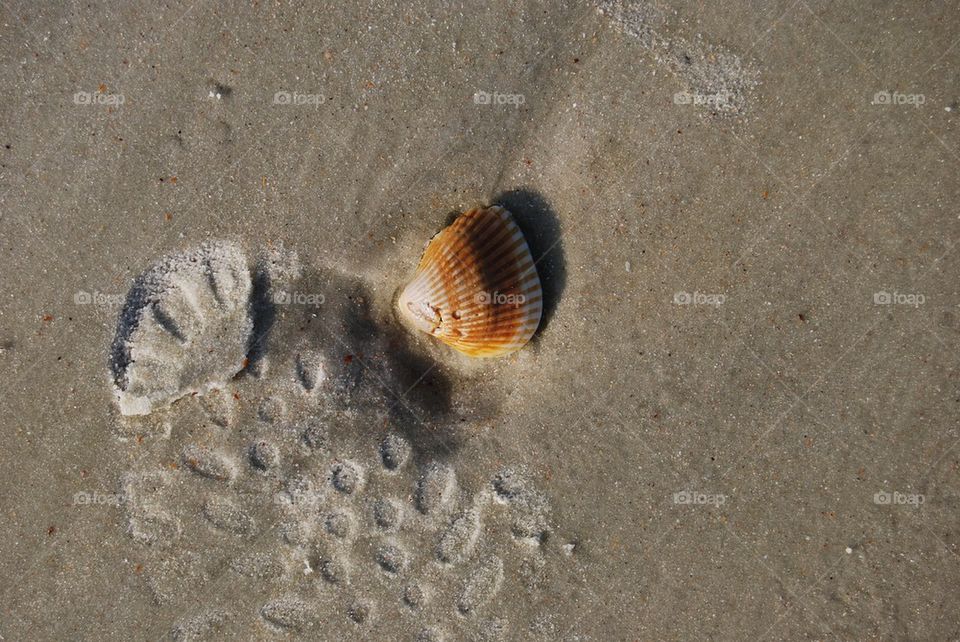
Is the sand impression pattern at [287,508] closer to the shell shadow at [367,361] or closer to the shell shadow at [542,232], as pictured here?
the shell shadow at [367,361]

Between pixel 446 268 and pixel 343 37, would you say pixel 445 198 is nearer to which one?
pixel 446 268

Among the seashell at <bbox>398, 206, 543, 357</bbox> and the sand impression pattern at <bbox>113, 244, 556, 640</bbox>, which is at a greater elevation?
the seashell at <bbox>398, 206, 543, 357</bbox>

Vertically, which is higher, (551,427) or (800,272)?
(800,272)

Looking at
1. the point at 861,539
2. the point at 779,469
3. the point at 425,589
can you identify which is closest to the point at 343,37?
the point at 425,589

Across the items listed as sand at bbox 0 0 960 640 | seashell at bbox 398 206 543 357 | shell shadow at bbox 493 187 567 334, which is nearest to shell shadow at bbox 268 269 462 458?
sand at bbox 0 0 960 640

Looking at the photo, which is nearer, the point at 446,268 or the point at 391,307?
the point at 446,268

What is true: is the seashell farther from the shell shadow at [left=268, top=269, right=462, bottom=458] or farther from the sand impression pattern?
the sand impression pattern

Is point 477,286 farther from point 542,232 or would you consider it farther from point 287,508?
point 287,508
